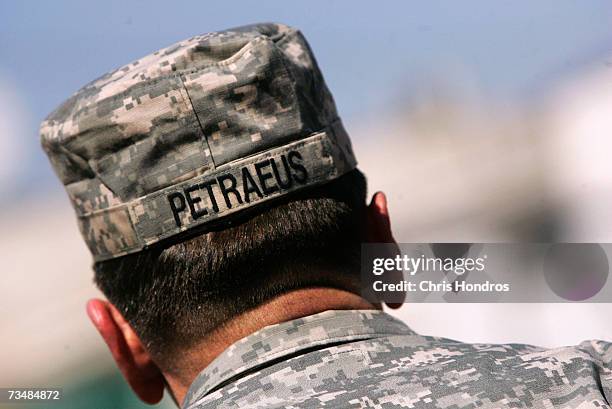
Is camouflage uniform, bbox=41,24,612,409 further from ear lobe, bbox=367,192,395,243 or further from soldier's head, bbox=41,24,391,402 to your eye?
ear lobe, bbox=367,192,395,243

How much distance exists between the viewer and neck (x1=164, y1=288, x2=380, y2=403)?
1.61 m

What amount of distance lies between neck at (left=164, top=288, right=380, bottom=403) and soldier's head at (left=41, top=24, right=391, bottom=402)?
0.01m

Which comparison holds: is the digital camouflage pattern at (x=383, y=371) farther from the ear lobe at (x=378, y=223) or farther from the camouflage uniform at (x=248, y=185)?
the ear lobe at (x=378, y=223)

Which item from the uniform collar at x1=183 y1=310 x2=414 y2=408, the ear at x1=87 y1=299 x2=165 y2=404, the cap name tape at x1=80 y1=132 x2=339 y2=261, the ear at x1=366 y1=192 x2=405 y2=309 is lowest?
the ear at x1=87 y1=299 x2=165 y2=404

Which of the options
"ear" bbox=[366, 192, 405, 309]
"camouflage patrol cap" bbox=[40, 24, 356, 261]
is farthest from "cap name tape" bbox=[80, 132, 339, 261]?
"ear" bbox=[366, 192, 405, 309]

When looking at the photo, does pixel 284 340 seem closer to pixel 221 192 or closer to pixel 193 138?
pixel 221 192

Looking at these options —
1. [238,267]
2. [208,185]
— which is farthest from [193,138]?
[238,267]

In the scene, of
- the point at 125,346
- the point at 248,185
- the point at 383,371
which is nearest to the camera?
the point at 383,371

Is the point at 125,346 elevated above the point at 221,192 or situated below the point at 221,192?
below

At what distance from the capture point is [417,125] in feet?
55.2

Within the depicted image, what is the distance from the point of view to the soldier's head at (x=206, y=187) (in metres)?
1.64

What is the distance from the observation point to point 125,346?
1846mm

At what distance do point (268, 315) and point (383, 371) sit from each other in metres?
0.25

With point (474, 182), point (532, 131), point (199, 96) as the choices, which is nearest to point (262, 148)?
point (199, 96)
